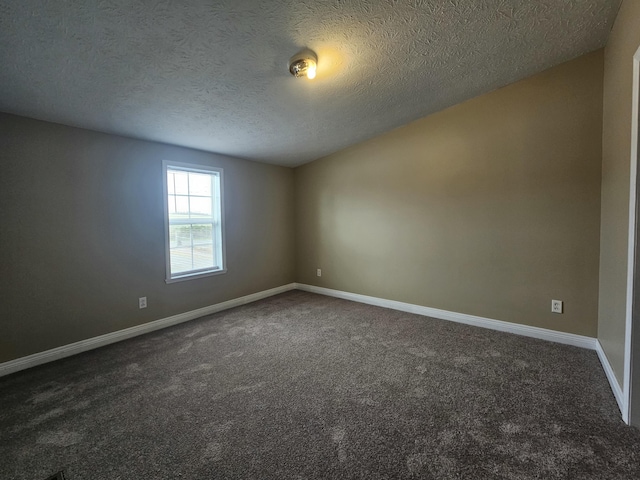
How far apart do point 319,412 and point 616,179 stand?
2.66 m

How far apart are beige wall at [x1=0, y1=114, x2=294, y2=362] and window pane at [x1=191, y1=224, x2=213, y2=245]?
1.58 feet

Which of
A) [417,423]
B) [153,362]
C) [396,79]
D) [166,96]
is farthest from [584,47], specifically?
[153,362]

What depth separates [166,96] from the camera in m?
2.27

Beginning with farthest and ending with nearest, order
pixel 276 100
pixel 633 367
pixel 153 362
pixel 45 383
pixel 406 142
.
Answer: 1. pixel 406 142
2. pixel 276 100
3. pixel 153 362
4. pixel 45 383
5. pixel 633 367

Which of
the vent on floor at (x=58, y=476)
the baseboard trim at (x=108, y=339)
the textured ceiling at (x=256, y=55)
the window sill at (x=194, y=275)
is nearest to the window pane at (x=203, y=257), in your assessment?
the window sill at (x=194, y=275)

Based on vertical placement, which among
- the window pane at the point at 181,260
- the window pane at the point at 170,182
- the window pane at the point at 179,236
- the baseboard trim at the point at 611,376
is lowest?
the baseboard trim at the point at 611,376

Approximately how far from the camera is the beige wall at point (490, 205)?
2.56 metres

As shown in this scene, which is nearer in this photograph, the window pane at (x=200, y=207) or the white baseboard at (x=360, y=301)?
the white baseboard at (x=360, y=301)

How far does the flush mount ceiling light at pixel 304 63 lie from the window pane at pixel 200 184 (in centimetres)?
211

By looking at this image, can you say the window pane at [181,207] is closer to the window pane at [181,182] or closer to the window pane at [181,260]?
the window pane at [181,182]

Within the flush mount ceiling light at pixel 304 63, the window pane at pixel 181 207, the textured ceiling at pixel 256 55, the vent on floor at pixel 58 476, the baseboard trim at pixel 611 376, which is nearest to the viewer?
the vent on floor at pixel 58 476

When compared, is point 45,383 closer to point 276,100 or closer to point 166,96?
point 166,96

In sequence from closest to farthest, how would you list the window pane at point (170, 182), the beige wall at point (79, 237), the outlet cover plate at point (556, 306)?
the beige wall at point (79, 237), the outlet cover plate at point (556, 306), the window pane at point (170, 182)

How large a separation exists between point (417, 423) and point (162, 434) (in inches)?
58.4
